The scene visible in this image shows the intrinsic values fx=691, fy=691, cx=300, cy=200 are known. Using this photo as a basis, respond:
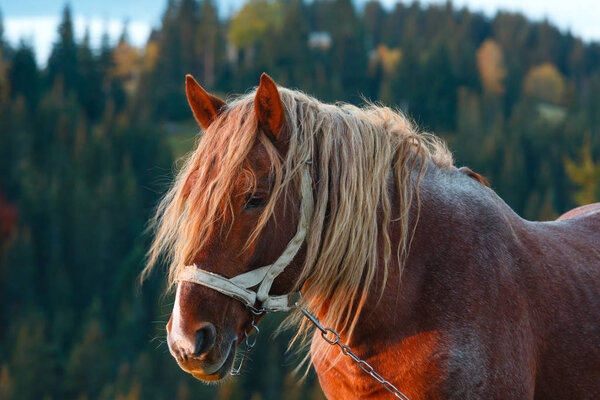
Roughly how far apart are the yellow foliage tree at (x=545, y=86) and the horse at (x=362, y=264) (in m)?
131

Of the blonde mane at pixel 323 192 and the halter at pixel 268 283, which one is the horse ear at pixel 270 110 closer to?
the blonde mane at pixel 323 192

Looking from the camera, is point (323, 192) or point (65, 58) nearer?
Answer: point (323, 192)

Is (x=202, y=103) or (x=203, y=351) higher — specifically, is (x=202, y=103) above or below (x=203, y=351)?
above

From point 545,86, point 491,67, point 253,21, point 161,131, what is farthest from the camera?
point 253,21

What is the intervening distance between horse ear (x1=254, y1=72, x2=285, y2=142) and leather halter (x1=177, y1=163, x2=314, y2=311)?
21 centimetres

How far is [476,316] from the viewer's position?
3092 mm

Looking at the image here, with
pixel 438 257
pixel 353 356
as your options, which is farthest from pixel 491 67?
pixel 353 356

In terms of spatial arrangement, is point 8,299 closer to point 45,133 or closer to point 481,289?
point 45,133

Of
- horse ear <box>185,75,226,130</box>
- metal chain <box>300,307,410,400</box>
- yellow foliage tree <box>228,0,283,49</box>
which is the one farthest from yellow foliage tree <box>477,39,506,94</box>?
metal chain <box>300,307,410,400</box>

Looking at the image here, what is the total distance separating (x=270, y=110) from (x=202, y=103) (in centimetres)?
41

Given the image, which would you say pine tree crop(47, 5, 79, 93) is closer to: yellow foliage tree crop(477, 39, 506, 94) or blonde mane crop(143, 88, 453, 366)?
yellow foliage tree crop(477, 39, 506, 94)

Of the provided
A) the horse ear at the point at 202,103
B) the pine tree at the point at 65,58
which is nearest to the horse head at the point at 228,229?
→ the horse ear at the point at 202,103

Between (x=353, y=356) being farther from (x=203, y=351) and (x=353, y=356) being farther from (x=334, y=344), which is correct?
(x=203, y=351)

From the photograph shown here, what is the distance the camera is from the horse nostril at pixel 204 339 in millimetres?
2801
